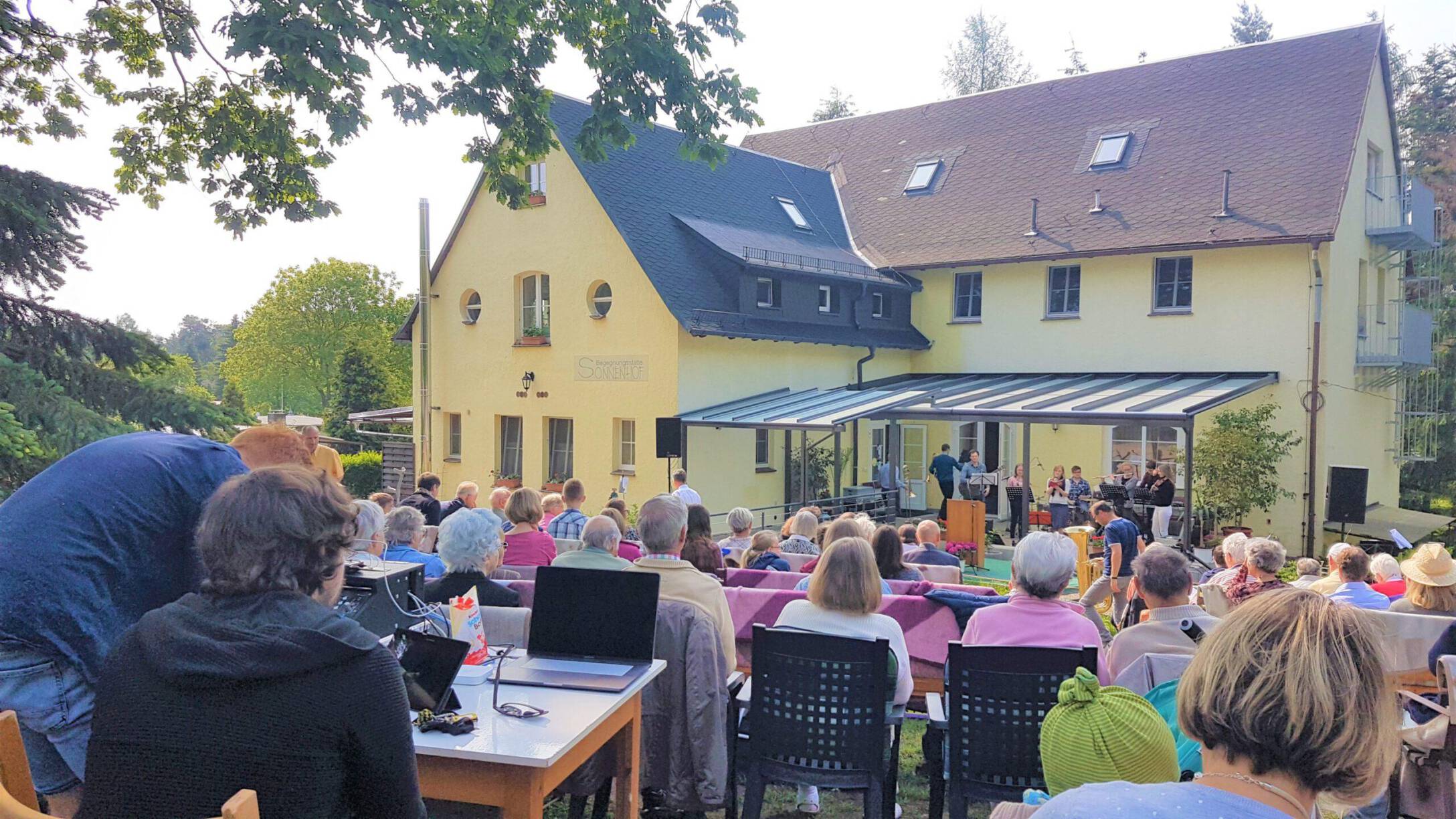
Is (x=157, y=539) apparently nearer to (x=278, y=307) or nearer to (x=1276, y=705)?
(x=1276, y=705)

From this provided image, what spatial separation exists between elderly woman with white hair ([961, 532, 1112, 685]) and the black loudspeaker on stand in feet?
38.3

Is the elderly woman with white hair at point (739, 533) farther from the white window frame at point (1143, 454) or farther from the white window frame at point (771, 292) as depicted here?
the white window frame at point (1143, 454)

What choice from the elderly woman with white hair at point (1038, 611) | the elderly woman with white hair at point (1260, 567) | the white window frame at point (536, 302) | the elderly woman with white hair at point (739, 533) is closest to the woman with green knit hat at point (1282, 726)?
the elderly woman with white hair at point (1038, 611)

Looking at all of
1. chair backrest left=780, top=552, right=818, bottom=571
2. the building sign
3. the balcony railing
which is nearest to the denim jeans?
chair backrest left=780, top=552, right=818, bottom=571

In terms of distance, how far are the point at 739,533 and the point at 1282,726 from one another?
6.93 metres

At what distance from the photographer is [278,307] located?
157 ft

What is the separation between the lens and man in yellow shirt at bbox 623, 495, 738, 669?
446cm

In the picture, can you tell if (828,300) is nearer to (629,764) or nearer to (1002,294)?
(1002,294)

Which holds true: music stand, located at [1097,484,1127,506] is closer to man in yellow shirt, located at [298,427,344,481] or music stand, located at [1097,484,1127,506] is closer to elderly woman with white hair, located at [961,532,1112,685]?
elderly woman with white hair, located at [961,532,1112,685]

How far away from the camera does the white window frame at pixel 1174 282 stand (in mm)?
16828

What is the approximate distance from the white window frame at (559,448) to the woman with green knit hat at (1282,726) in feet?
54.1

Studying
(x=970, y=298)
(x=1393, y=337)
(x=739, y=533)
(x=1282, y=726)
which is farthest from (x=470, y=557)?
(x=1393, y=337)

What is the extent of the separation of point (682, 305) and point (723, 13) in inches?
352

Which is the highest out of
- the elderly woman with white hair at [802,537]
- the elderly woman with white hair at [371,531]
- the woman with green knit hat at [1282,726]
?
the woman with green knit hat at [1282,726]
